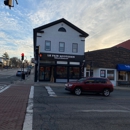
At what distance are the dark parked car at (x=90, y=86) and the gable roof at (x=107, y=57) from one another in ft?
38.9

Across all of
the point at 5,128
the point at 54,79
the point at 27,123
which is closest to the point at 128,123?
the point at 27,123

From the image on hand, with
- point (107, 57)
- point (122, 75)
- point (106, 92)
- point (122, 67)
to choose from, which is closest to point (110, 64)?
point (107, 57)

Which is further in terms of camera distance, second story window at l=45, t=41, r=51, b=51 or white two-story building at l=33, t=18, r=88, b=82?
second story window at l=45, t=41, r=51, b=51

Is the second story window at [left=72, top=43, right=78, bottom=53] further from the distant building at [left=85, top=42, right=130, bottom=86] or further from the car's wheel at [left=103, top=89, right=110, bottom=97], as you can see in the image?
the car's wheel at [left=103, top=89, right=110, bottom=97]

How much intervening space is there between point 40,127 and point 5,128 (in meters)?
1.15

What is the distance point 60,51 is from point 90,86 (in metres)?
12.9

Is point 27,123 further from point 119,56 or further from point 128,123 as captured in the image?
point 119,56

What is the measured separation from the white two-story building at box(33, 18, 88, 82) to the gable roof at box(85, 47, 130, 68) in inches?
57.1

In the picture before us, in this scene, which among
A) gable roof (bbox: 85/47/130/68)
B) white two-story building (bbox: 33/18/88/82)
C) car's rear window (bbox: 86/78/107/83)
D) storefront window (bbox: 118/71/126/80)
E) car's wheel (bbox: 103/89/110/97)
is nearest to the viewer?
car's rear window (bbox: 86/78/107/83)

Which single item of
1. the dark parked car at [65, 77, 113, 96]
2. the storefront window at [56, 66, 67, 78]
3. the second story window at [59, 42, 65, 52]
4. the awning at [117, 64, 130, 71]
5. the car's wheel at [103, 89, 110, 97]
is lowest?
the car's wheel at [103, 89, 110, 97]

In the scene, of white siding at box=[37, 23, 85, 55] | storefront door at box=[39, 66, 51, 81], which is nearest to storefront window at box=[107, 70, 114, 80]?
white siding at box=[37, 23, 85, 55]

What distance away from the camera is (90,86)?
16.0m

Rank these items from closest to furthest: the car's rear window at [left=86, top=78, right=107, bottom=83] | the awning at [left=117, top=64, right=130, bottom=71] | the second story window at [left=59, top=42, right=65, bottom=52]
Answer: the car's rear window at [left=86, top=78, right=107, bottom=83] → the second story window at [left=59, top=42, right=65, bottom=52] → the awning at [left=117, top=64, right=130, bottom=71]

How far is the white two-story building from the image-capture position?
1072 inches
